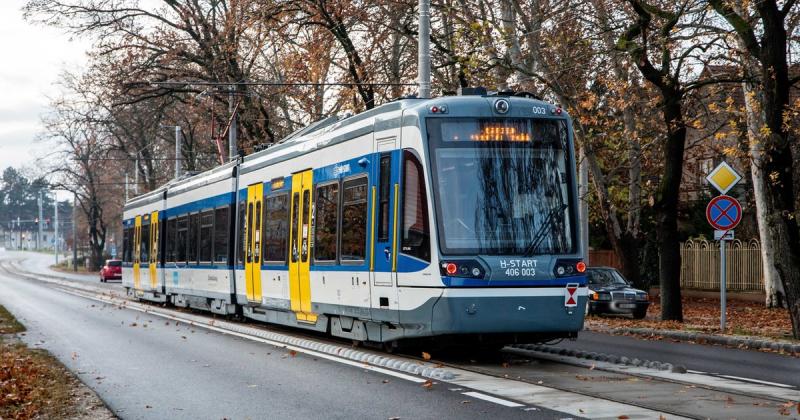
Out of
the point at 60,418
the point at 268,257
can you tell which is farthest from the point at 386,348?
the point at 60,418

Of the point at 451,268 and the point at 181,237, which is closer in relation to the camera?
the point at 451,268

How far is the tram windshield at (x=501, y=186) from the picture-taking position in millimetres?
14250

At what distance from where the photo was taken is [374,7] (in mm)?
31125

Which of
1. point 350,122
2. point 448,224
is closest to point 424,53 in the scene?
point 350,122

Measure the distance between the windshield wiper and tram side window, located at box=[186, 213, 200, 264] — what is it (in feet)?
48.6

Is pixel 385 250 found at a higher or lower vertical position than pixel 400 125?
lower

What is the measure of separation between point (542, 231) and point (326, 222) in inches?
177

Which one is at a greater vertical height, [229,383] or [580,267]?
[580,267]

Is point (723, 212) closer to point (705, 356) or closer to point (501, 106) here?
point (705, 356)

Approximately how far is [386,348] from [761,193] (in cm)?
1780

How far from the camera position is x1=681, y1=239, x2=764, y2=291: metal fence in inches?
1533

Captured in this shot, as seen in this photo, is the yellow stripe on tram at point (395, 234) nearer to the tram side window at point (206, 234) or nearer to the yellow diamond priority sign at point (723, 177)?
the yellow diamond priority sign at point (723, 177)

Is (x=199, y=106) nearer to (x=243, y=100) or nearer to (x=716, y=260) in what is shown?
(x=243, y=100)

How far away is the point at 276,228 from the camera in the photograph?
20734mm
